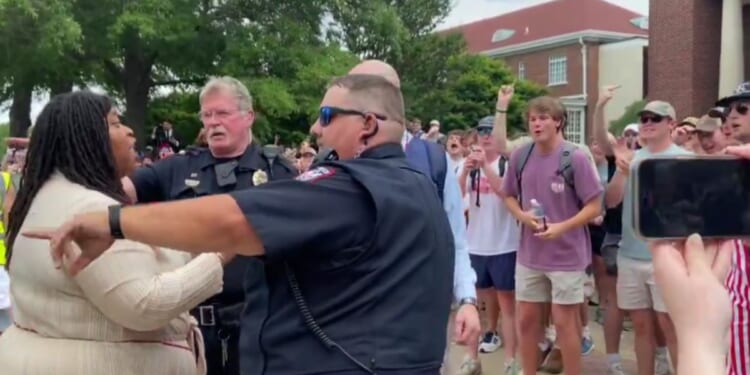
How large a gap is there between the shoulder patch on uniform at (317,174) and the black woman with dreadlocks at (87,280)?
76 cm

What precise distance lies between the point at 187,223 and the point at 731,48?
2712 centimetres

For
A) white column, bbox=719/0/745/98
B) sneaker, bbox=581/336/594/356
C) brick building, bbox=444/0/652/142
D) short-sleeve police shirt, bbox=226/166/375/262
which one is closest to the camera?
short-sleeve police shirt, bbox=226/166/375/262

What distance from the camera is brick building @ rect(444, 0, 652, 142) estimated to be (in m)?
53.9

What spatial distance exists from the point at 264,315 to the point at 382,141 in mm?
651

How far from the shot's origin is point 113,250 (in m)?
3.17

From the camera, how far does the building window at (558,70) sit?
6031cm

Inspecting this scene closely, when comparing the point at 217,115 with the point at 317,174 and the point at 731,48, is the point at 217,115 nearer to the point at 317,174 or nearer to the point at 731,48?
the point at 317,174

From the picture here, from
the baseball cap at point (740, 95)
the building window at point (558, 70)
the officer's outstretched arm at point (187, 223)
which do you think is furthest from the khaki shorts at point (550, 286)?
the building window at point (558, 70)

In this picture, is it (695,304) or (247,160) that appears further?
(247,160)

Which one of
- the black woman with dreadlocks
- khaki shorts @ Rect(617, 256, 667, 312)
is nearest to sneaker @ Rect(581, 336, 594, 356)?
khaki shorts @ Rect(617, 256, 667, 312)

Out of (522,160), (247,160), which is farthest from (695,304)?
(522,160)

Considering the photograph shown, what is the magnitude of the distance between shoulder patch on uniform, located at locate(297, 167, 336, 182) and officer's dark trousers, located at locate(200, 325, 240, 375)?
1839 mm

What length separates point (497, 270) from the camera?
7.80 m

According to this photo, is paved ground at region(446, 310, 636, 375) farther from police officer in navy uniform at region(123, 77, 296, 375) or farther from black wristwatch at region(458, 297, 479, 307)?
police officer in navy uniform at region(123, 77, 296, 375)
